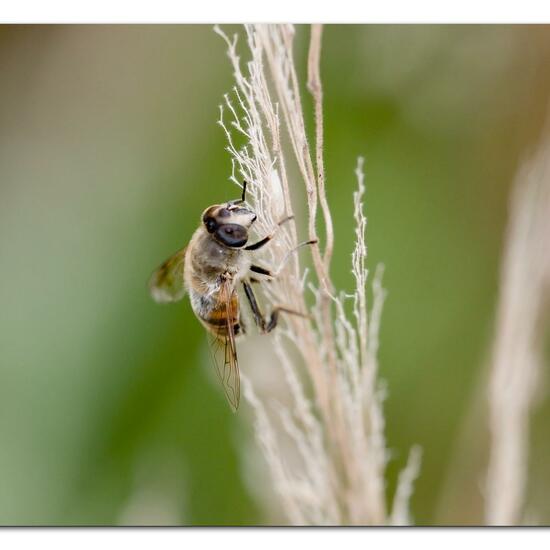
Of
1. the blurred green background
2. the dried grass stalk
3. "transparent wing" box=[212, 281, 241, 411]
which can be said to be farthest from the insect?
the dried grass stalk

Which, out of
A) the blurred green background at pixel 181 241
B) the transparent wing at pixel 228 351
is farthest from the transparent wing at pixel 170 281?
the transparent wing at pixel 228 351

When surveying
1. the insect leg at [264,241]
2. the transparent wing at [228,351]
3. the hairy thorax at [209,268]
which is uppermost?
the insect leg at [264,241]

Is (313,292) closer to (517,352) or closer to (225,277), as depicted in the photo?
(225,277)

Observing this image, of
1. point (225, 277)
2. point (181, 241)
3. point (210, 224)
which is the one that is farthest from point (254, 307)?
point (181, 241)

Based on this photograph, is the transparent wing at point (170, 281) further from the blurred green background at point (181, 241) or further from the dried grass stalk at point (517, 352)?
the dried grass stalk at point (517, 352)
